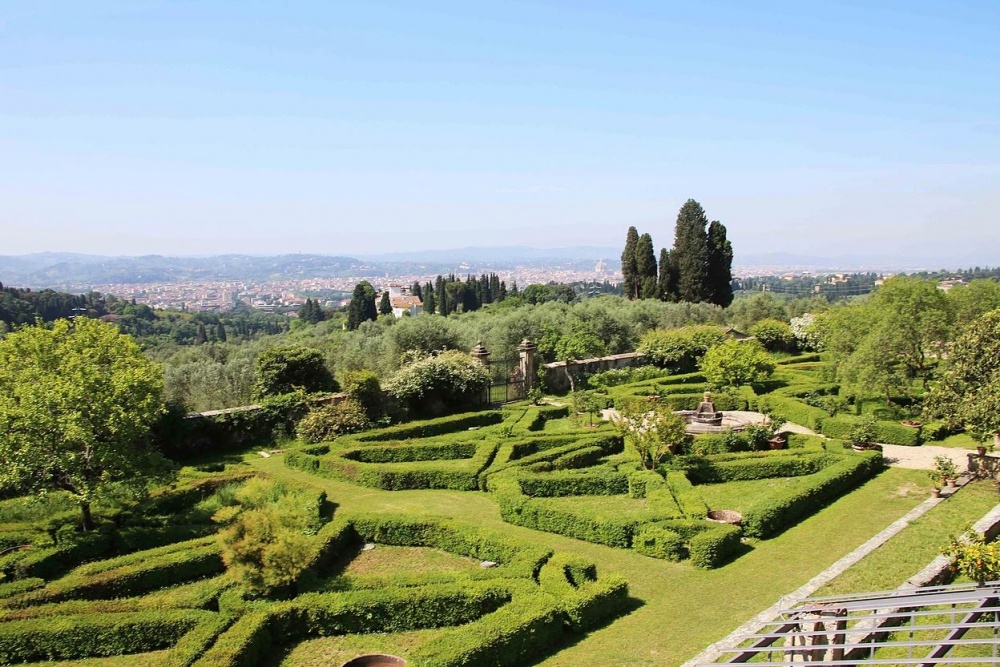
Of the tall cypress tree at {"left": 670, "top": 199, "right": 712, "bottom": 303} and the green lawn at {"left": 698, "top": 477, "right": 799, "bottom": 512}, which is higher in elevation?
the tall cypress tree at {"left": 670, "top": 199, "right": 712, "bottom": 303}

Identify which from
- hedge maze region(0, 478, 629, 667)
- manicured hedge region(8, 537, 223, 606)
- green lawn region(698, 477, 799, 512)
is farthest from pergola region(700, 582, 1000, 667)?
manicured hedge region(8, 537, 223, 606)

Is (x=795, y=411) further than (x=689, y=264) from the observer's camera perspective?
No

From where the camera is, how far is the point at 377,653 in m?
9.70

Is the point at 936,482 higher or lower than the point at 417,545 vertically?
higher

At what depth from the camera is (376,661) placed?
9.27 metres

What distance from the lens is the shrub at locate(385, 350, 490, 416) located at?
2484cm

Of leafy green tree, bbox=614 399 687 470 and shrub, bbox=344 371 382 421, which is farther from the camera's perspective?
shrub, bbox=344 371 382 421

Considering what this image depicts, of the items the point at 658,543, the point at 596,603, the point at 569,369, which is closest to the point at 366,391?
the point at 569,369

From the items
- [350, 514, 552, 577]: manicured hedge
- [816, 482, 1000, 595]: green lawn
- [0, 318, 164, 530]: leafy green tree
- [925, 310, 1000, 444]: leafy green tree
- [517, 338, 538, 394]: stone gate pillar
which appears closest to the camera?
[816, 482, 1000, 595]: green lawn

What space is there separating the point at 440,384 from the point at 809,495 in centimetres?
1422

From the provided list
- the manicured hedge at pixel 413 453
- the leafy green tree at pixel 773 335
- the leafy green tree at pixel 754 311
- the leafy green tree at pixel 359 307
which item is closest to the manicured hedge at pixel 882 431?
the manicured hedge at pixel 413 453

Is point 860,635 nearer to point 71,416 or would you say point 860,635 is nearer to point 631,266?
point 71,416

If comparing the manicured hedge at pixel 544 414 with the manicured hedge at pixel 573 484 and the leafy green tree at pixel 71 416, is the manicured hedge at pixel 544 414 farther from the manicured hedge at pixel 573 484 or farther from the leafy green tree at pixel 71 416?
the leafy green tree at pixel 71 416

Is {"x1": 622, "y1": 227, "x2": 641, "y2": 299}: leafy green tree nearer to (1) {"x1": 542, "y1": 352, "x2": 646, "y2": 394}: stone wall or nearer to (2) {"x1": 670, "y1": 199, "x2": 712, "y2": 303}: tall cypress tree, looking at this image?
(2) {"x1": 670, "y1": 199, "x2": 712, "y2": 303}: tall cypress tree
